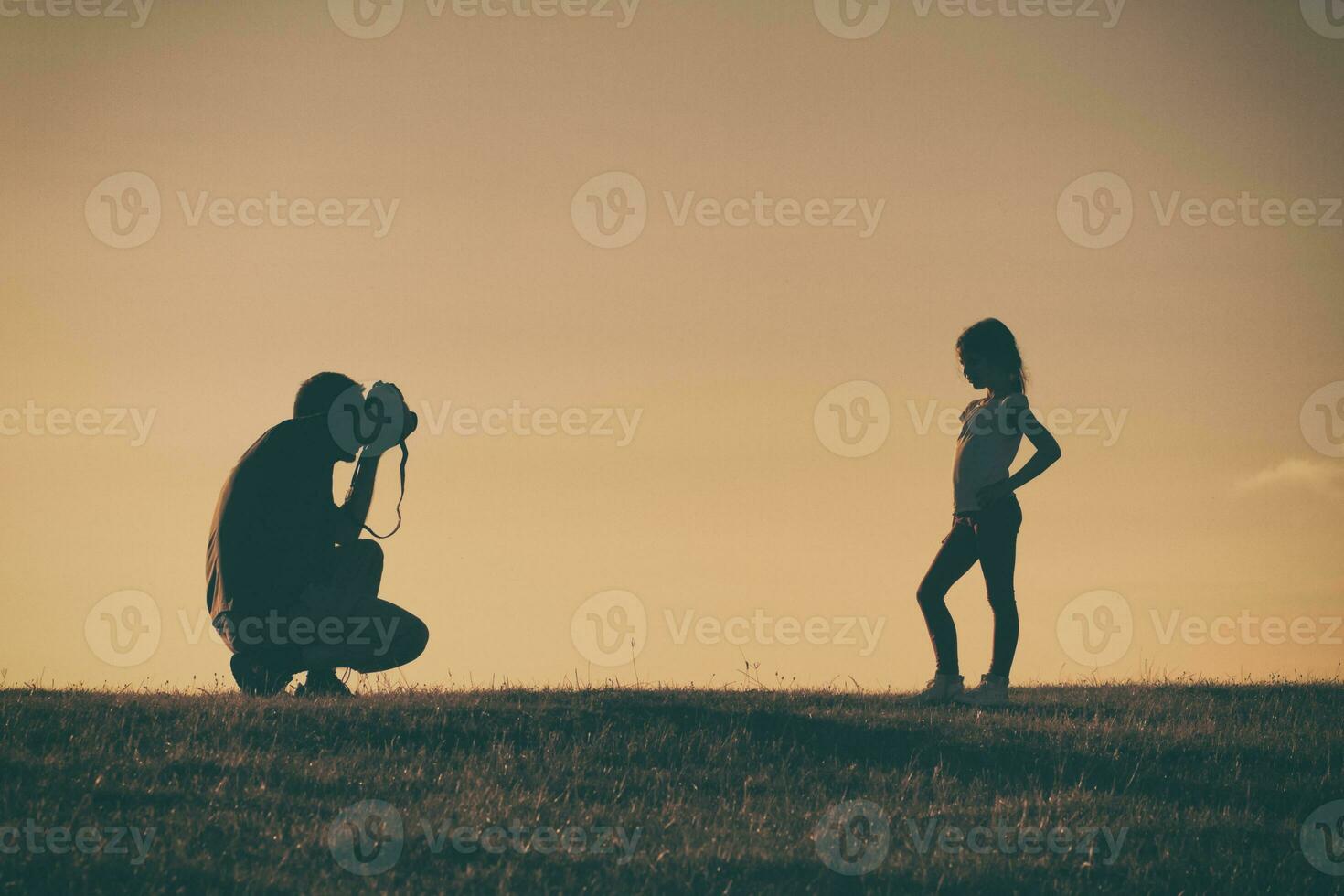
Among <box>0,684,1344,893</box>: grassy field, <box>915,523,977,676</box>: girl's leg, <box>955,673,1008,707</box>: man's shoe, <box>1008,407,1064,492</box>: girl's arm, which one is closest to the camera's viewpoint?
<box>0,684,1344,893</box>: grassy field

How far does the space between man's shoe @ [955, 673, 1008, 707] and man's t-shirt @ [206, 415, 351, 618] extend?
5382mm

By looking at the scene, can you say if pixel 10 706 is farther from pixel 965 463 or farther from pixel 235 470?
pixel 965 463

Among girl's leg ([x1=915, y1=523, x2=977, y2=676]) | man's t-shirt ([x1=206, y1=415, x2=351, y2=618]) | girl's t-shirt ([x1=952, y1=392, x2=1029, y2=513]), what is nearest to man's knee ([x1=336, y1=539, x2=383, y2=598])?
man's t-shirt ([x1=206, y1=415, x2=351, y2=618])

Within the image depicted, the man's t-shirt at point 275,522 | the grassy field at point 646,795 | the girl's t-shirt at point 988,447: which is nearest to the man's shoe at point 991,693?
the grassy field at point 646,795

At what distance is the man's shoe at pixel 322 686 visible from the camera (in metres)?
10.8

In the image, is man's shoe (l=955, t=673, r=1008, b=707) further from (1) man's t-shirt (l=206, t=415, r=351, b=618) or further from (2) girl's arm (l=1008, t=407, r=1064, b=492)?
(1) man's t-shirt (l=206, t=415, r=351, b=618)

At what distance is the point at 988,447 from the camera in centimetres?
1062

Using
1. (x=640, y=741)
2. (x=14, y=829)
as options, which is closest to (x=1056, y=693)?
(x=640, y=741)

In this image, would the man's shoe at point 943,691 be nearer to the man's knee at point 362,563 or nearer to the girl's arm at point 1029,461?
the girl's arm at point 1029,461

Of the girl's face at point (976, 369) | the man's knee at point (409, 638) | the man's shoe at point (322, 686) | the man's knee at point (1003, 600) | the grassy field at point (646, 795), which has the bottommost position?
the grassy field at point (646, 795)

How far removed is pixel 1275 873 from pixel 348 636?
6834mm

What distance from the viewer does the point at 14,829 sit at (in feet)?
24.4

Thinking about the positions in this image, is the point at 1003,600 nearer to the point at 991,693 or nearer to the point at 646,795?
the point at 991,693

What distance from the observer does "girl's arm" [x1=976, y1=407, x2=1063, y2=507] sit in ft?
33.9
